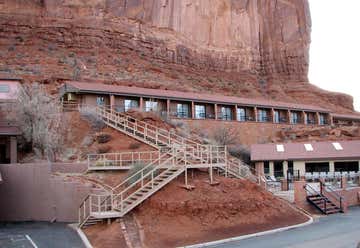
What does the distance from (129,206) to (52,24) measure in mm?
58024

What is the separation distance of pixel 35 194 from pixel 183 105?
27.6 meters

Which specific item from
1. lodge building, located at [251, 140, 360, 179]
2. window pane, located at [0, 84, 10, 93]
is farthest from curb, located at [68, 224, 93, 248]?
window pane, located at [0, 84, 10, 93]

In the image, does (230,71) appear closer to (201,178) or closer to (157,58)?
(157,58)

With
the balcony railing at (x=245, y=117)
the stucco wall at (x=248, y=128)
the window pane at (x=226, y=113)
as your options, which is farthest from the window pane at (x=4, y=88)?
the balcony railing at (x=245, y=117)

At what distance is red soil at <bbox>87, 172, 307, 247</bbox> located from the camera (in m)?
20.7

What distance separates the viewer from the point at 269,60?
97.5 meters

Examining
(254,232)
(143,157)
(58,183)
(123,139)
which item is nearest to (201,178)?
(254,232)

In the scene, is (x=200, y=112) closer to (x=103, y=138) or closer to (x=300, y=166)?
(x=300, y=166)

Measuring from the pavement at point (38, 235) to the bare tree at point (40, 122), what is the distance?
8.92 meters

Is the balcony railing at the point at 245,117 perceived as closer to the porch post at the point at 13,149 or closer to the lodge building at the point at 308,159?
the lodge building at the point at 308,159

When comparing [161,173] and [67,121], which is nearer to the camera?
[161,173]

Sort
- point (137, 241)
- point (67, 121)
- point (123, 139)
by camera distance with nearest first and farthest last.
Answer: point (137, 241), point (123, 139), point (67, 121)

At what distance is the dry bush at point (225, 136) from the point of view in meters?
47.5

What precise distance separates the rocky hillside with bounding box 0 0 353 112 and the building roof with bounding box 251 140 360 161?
27070 millimetres
